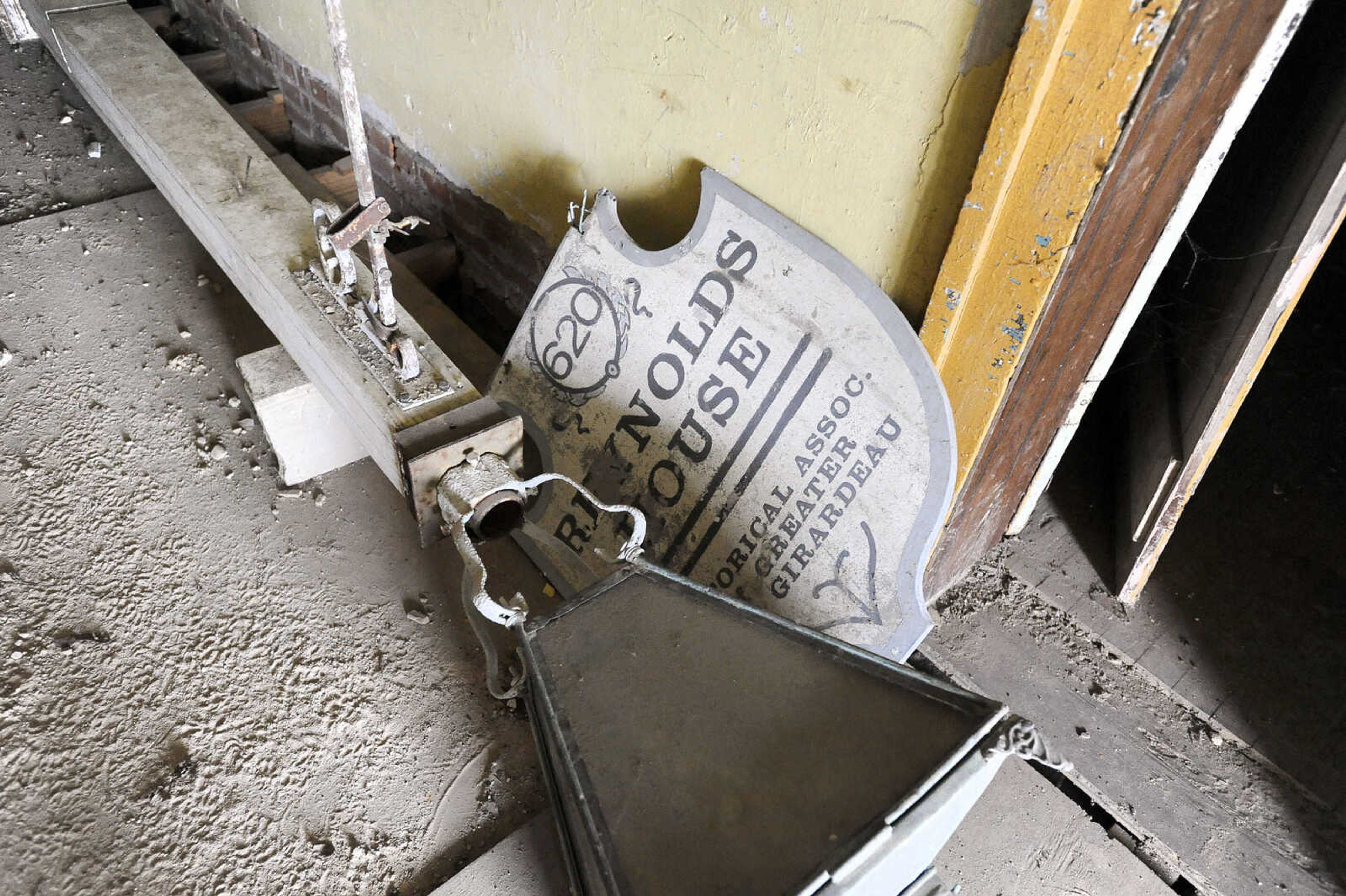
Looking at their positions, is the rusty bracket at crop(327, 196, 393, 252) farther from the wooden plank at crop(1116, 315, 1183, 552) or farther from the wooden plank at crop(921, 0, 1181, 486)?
the wooden plank at crop(1116, 315, 1183, 552)

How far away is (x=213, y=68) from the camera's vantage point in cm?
356

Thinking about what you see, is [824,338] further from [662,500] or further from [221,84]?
[221,84]

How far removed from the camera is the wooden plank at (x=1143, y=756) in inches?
67.5

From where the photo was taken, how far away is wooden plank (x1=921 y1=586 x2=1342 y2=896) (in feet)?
5.62

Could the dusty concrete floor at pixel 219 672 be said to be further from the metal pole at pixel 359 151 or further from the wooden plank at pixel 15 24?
the wooden plank at pixel 15 24

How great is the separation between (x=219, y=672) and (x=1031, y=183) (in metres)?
1.79

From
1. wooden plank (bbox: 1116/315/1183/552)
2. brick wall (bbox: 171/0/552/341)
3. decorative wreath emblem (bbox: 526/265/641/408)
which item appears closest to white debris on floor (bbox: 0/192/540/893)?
decorative wreath emblem (bbox: 526/265/641/408)

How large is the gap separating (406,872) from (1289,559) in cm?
222

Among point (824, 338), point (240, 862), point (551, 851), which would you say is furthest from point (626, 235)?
point (240, 862)

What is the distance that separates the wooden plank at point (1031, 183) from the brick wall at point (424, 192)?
1.27 meters

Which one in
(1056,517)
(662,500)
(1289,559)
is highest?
(1289,559)

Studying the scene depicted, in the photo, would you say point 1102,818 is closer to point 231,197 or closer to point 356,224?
point 356,224

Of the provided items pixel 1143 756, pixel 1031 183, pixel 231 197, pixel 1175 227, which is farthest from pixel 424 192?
pixel 1143 756

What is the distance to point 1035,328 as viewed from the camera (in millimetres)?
1447
